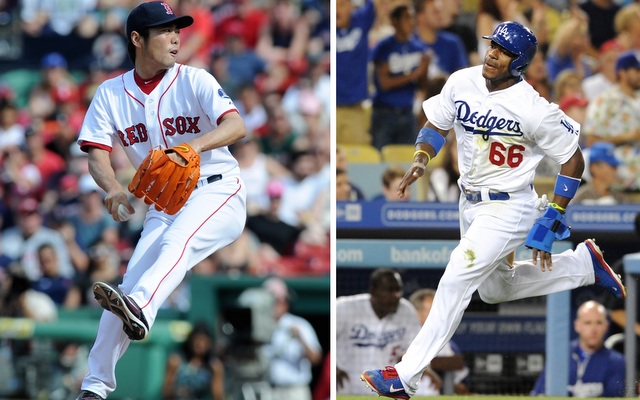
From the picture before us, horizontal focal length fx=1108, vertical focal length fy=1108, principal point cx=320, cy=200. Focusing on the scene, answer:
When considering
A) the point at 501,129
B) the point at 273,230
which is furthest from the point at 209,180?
the point at 273,230

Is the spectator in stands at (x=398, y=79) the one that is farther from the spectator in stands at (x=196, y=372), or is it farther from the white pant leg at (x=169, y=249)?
the white pant leg at (x=169, y=249)

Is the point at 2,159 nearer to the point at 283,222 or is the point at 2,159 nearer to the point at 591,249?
the point at 283,222

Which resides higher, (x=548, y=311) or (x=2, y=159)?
(x=2, y=159)

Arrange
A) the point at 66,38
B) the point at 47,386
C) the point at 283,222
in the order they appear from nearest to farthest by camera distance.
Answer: the point at 47,386
the point at 283,222
the point at 66,38

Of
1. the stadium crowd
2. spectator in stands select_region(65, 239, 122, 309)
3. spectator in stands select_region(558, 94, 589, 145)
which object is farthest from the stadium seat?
spectator in stands select_region(65, 239, 122, 309)

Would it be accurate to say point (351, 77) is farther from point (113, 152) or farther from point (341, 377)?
point (113, 152)

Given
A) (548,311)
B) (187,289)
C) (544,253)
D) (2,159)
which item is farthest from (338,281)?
(2,159)

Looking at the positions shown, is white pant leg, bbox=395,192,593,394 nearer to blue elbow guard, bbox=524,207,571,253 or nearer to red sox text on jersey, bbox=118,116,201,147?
blue elbow guard, bbox=524,207,571,253
